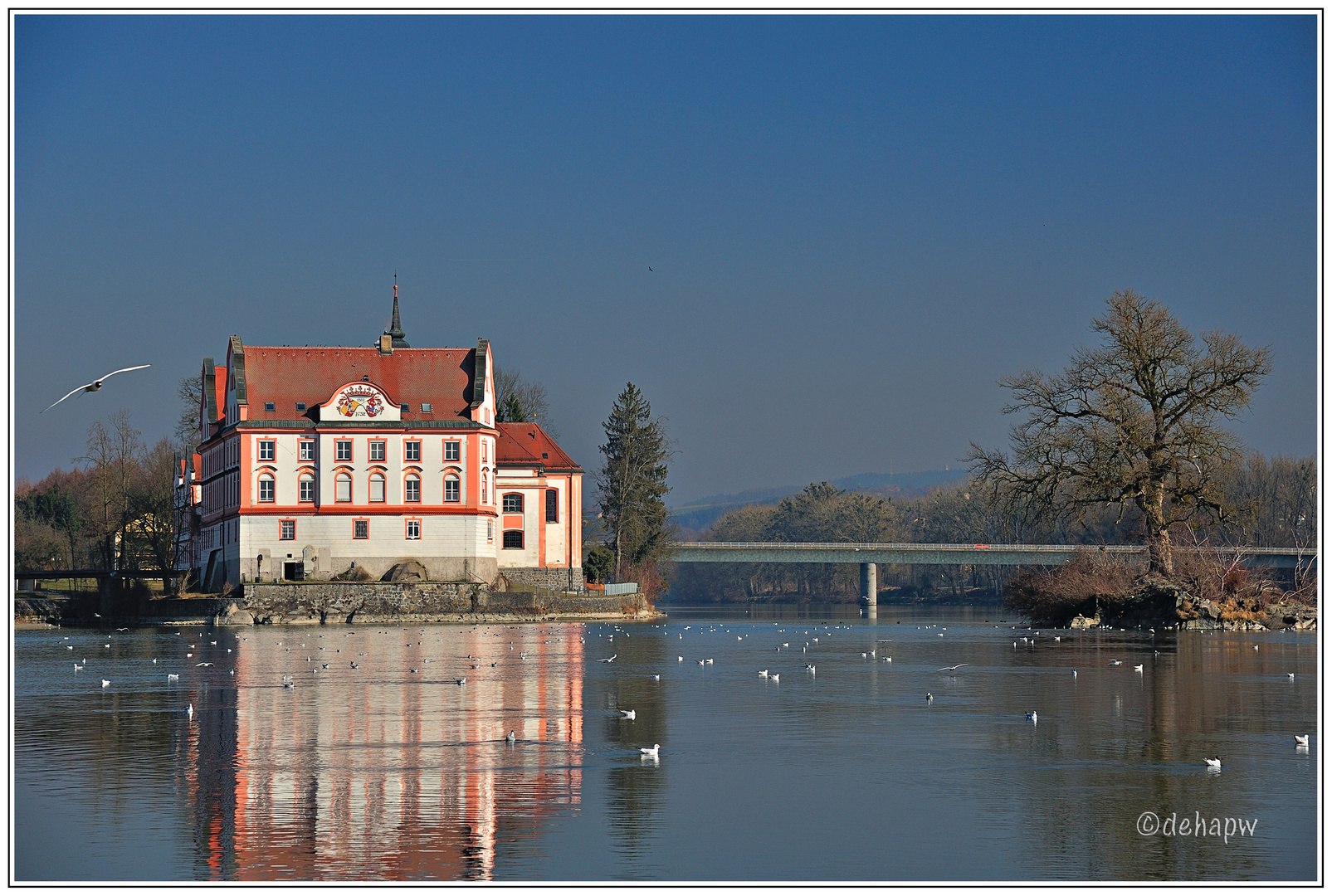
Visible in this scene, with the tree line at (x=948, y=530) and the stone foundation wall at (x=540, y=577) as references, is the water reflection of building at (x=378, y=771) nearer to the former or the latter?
the stone foundation wall at (x=540, y=577)

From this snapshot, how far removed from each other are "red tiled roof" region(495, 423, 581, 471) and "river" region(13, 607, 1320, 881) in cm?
4893

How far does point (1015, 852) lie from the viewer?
13102mm

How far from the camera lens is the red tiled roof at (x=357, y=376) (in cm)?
7550

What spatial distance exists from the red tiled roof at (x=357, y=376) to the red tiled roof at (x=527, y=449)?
22.5 feet

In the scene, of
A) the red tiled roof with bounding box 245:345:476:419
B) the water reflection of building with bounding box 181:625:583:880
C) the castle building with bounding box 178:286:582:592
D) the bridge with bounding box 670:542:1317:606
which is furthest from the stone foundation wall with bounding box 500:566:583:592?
the water reflection of building with bounding box 181:625:583:880

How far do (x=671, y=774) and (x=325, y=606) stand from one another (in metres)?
54.6

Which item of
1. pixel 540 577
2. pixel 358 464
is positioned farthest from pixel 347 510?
pixel 540 577

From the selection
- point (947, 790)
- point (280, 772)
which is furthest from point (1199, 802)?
Result: point (280, 772)

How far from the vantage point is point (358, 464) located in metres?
74.8

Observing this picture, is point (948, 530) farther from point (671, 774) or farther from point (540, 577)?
point (671, 774)

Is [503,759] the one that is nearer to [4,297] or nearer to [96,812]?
[96,812]

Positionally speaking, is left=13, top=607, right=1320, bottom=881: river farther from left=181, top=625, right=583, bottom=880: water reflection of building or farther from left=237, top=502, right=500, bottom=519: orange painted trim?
left=237, top=502, right=500, bottom=519: orange painted trim

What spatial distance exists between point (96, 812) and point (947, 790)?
9.01 m

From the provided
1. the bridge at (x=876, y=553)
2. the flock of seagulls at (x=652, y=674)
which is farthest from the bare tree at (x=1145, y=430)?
the bridge at (x=876, y=553)
